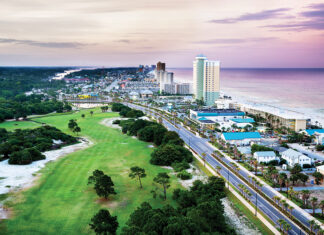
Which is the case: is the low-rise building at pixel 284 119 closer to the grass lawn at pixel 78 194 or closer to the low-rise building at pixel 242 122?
the low-rise building at pixel 242 122

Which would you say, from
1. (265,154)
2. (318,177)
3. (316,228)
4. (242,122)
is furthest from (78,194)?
(242,122)

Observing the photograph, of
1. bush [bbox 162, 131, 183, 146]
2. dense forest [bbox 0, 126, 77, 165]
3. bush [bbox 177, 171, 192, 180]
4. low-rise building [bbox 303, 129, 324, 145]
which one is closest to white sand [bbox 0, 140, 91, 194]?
dense forest [bbox 0, 126, 77, 165]

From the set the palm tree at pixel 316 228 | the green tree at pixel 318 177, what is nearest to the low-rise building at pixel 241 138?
the green tree at pixel 318 177

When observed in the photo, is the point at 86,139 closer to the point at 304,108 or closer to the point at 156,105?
the point at 156,105

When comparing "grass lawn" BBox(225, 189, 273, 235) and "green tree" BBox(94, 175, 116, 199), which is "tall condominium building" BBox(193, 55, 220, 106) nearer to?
"grass lawn" BBox(225, 189, 273, 235)

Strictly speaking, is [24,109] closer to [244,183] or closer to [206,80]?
[206,80]

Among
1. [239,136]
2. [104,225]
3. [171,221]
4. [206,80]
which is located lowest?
[104,225]
